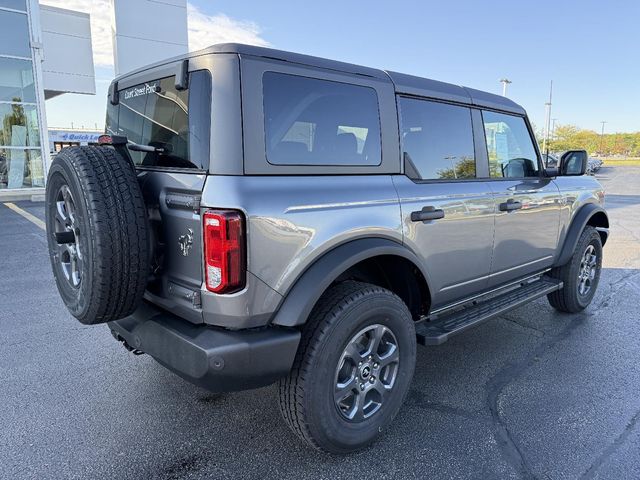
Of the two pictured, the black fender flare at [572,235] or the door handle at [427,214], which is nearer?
the door handle at [427,214]

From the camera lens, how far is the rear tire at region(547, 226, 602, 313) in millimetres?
4535

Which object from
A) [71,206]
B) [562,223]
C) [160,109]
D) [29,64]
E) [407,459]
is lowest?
[407,459]

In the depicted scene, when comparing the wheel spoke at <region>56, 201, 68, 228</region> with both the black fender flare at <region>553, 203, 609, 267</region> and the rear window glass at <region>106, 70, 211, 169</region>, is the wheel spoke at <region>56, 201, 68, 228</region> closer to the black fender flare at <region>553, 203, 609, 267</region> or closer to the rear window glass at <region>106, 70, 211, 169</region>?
the rear window glass at <region>106, 70, 211, 169</region>

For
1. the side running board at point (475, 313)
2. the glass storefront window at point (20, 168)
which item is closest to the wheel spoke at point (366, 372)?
the side running board at point (475, 313)

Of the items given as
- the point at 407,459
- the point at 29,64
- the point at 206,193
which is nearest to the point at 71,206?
the point at 206,193

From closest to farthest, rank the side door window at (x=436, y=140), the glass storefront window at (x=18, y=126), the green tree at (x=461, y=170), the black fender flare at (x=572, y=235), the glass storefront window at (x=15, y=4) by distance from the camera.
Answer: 1. the side door window at (x=436, y=140)
2. the green tree at (x=461, y=170)
3. the black fender flare at (x=572, y=235)
4. the glass storefront window at (x=15, y=4)
5. the glass storefront window at (x=18, y=126)

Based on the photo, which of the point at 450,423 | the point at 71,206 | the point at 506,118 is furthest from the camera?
the point at 506,118

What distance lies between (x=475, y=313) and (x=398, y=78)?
1744 millimetres

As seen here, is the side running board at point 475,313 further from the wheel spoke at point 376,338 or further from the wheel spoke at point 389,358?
the wheel spoke at point 376,338

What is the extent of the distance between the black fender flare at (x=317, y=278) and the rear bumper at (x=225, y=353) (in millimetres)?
85

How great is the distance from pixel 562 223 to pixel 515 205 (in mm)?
999

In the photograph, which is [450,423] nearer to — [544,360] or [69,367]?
[544,360]

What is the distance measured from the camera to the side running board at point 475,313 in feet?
9.71

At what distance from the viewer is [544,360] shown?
3.68 meters
